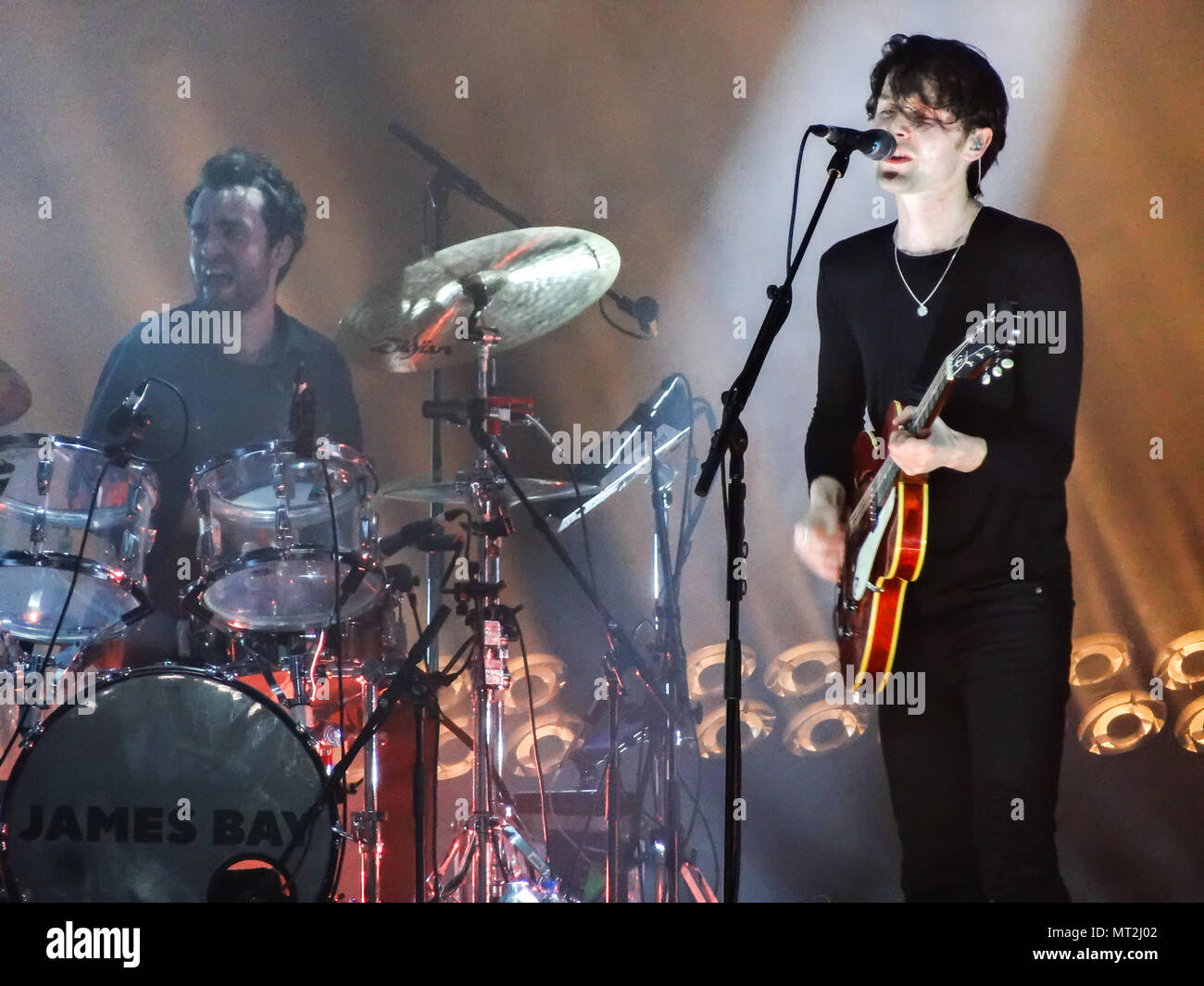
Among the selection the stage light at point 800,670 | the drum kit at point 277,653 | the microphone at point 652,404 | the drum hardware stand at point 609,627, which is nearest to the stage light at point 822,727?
the stage light at point 800,670

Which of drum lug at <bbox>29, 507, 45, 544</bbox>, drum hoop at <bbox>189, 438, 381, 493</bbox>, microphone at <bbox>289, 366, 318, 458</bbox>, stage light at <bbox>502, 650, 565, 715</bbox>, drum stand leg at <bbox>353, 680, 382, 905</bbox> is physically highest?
microphone at <bbox>289, 366, 318, 458</bbox>

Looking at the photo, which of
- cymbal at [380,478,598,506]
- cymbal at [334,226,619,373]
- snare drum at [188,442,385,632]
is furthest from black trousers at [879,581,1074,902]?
snare drum at [188,442,385,632]

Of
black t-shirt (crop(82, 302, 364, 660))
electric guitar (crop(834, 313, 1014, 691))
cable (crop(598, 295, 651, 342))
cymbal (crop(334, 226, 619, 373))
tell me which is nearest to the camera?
electric guitar (crop(834, 313, 1014, 691))

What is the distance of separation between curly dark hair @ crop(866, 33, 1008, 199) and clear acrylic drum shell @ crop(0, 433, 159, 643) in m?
2.11

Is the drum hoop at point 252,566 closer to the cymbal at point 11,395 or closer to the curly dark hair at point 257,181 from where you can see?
the cymbal at point 11,395

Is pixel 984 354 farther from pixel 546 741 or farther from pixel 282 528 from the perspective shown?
pixel 546 741

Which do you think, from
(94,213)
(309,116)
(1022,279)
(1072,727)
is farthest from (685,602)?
(94,213)

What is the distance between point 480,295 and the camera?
3.35 m

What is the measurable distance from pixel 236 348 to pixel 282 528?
2.93 ft

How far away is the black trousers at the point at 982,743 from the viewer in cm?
251

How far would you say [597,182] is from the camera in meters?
3.90

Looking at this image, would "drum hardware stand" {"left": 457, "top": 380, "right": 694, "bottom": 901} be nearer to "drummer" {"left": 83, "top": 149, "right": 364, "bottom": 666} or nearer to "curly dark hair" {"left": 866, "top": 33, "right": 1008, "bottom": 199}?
"drummer" {"left": 83, "top": 149, "right": 364, "bottom": 666}

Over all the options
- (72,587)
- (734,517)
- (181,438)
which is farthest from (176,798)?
(734,517)

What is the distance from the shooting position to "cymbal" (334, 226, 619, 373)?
3.32 metres
